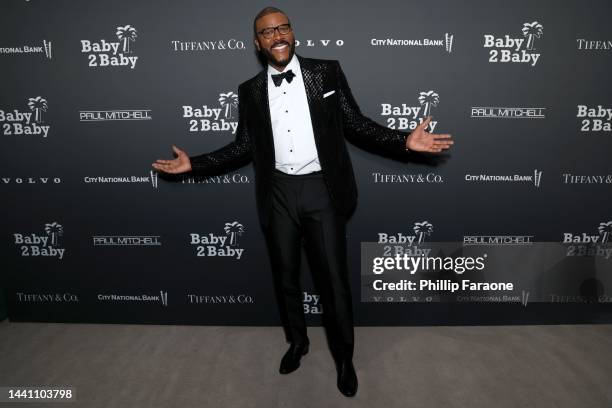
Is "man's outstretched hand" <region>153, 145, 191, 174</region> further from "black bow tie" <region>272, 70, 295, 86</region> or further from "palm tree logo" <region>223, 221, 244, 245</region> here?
"black bow tie" <region>272, 70, 295, 86</region>

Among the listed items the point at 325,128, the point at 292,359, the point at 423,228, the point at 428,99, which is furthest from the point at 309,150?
the point at 292,359

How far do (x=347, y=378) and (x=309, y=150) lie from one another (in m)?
1.27

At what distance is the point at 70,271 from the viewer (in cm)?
291

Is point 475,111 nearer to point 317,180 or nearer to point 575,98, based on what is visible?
point 575,98

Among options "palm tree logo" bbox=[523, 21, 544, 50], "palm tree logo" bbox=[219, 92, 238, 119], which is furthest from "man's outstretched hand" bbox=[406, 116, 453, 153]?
"palm tree logo" bbox=[219, 92, 238, 119]

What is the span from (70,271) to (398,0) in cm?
292

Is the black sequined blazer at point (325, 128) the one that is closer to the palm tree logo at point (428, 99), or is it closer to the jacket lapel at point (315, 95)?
the jacket lapel at point (315, 95)

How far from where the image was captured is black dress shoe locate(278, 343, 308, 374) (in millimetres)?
2354

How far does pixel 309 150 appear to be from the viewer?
209cm

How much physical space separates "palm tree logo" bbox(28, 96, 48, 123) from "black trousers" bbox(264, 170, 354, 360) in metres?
1.73

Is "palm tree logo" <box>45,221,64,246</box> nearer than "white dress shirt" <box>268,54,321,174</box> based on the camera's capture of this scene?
No

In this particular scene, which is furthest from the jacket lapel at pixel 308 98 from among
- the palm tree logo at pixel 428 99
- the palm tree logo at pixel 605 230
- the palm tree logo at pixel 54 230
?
the palm tree logo at pixel 605 230

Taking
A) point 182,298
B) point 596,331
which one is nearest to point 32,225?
point 182,298

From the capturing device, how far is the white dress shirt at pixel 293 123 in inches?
81.4
